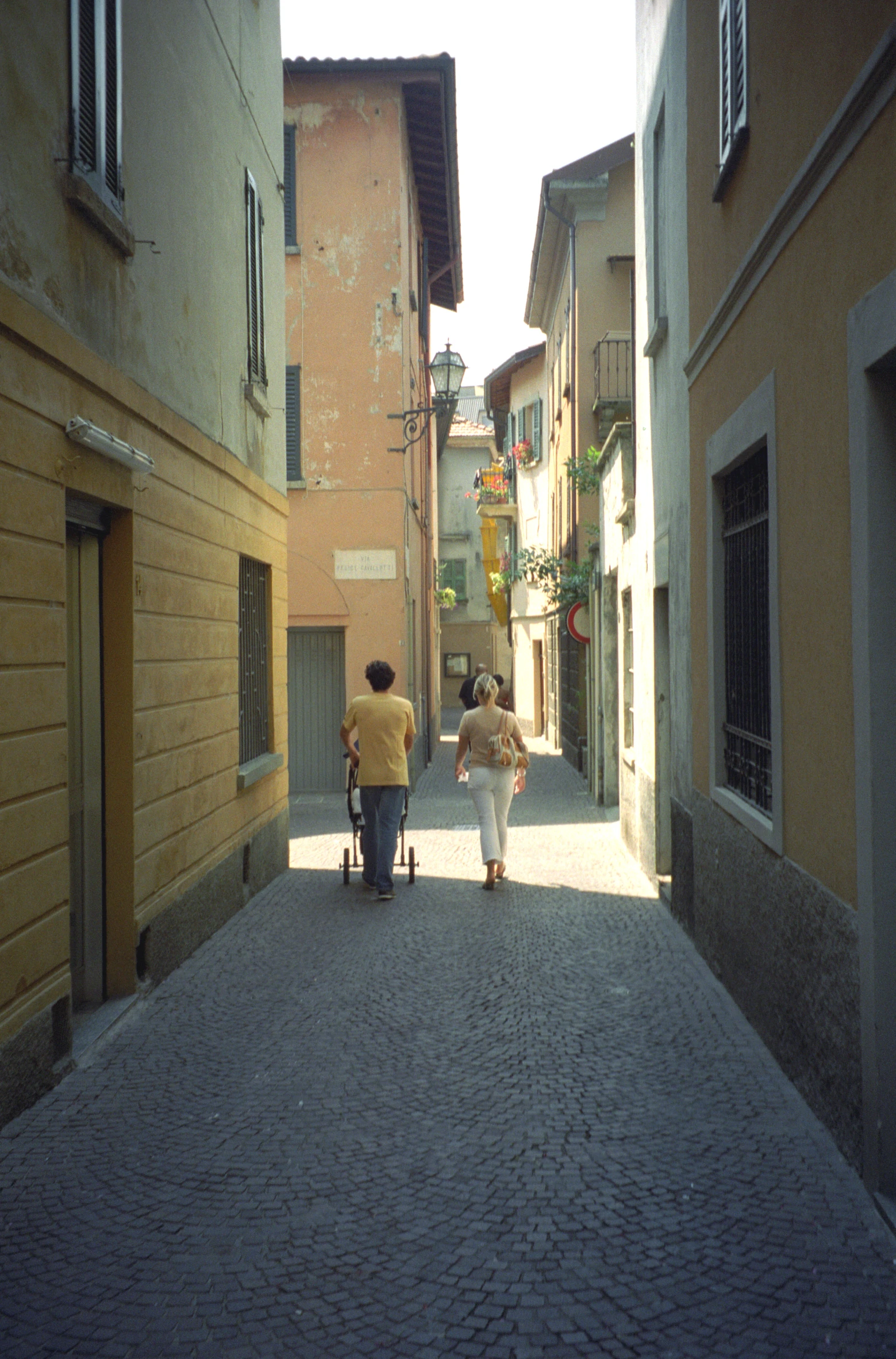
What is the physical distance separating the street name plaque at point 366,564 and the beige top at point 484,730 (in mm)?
7478

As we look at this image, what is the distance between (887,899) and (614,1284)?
137cm

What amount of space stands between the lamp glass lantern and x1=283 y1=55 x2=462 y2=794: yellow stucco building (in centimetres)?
200

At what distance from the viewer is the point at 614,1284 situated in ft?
10.4

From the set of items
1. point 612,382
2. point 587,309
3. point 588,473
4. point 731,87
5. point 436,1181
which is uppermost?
point 587,309

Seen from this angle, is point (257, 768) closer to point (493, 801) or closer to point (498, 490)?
point (493, 801)

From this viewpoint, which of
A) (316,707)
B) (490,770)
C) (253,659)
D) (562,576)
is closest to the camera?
(490,770)


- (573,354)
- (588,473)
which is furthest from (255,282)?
(573,354)

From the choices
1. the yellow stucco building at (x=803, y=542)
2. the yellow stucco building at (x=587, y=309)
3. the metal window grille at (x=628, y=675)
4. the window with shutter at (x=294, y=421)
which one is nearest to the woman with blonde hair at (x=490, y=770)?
the metal window grille at (x=628, y=675)

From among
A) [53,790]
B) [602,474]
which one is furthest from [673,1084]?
[602,474]

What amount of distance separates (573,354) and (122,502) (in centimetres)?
1437

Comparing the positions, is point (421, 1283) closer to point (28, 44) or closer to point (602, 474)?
point (28, 44)

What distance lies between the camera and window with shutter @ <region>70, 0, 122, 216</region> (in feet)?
17.4

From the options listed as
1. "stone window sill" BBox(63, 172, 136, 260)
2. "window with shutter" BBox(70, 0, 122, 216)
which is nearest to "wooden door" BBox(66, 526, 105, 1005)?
"stone window sill" BBox(63, 172, 136, 260)

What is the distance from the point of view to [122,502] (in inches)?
238
